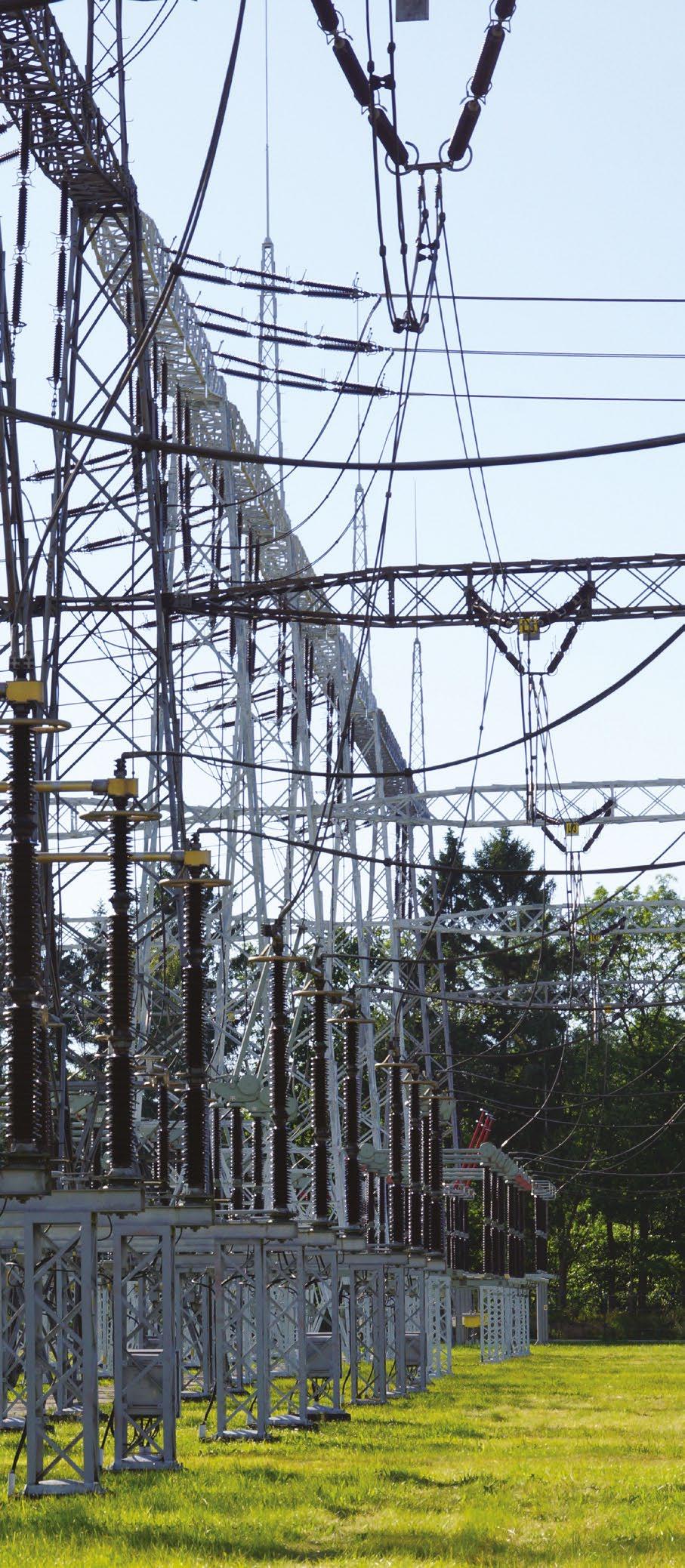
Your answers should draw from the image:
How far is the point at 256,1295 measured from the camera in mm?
17828

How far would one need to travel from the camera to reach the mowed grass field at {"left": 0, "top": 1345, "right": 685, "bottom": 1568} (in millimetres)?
10273

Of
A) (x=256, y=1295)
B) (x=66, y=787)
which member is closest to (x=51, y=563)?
(x=66, y=787)

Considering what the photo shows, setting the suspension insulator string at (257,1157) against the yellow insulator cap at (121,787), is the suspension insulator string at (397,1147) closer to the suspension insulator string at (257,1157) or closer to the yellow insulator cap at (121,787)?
the suspension insulator string at (257,1157)

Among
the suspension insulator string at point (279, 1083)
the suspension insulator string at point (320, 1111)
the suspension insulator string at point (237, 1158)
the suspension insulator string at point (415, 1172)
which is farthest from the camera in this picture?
the suspension insulator string at point (415, 1172)

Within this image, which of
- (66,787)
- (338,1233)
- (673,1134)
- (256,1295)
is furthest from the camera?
(673,1134)

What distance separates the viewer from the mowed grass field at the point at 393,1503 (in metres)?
10.3

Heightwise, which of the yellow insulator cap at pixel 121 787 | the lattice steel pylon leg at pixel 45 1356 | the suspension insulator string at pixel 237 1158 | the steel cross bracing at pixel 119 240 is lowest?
the lattice steel pylon leg at pixel 45 1356

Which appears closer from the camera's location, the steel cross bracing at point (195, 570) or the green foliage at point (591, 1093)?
the steel cross bracing at point (195, 570)

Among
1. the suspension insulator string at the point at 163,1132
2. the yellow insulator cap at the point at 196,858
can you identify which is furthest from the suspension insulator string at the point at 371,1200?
the yellow insulator cap at the point at 196,858

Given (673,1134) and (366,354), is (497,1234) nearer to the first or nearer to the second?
(366,354)

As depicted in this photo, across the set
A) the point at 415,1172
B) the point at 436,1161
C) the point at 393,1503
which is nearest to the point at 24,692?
the point at 393,1503

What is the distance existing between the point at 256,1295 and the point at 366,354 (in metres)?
13.8

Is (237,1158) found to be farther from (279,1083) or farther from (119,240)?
(119,240)

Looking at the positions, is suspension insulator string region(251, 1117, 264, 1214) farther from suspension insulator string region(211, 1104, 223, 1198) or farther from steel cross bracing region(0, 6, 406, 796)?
steel cross bracing region(0, 6, 406, 796)
